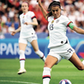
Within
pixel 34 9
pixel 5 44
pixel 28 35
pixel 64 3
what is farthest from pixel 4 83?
pixel 64 3

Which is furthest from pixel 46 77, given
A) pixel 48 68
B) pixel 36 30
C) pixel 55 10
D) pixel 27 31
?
pixel 36 30

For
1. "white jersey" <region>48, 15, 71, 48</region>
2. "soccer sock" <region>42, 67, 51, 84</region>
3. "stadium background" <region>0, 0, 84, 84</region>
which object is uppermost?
"white jersey" <region>48, 15, 71, 48</region>

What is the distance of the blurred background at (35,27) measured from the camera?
16.6 meters

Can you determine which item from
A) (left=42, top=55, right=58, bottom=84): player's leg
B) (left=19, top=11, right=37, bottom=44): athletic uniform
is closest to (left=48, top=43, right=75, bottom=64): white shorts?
(left=42, top=55, right=58, bottom=84): player's leg

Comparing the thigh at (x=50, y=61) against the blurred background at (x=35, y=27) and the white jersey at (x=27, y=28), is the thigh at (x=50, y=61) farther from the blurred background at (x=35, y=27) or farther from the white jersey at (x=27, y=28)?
the blurred background at (x=35, y=27)

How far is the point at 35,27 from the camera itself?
19.0 meters

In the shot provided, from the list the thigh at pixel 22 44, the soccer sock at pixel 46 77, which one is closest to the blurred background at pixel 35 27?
the thigh at pixel 22 44

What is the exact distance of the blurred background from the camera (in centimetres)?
1662

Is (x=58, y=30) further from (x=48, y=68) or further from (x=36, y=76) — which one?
(x=36, y=76)

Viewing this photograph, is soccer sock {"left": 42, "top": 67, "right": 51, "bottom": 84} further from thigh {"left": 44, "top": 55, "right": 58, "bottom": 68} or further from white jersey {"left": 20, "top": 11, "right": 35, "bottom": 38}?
white jersey {"left": 20, "top": 11, "right": 35, "bottom": 38}

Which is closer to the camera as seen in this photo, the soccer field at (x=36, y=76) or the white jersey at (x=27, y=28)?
the soccer field at (x=36, y=76)

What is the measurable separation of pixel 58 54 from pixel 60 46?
192mm

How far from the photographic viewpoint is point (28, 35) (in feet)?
34.7

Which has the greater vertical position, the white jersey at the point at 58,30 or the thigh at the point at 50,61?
the white jersey at the point at 58,30
